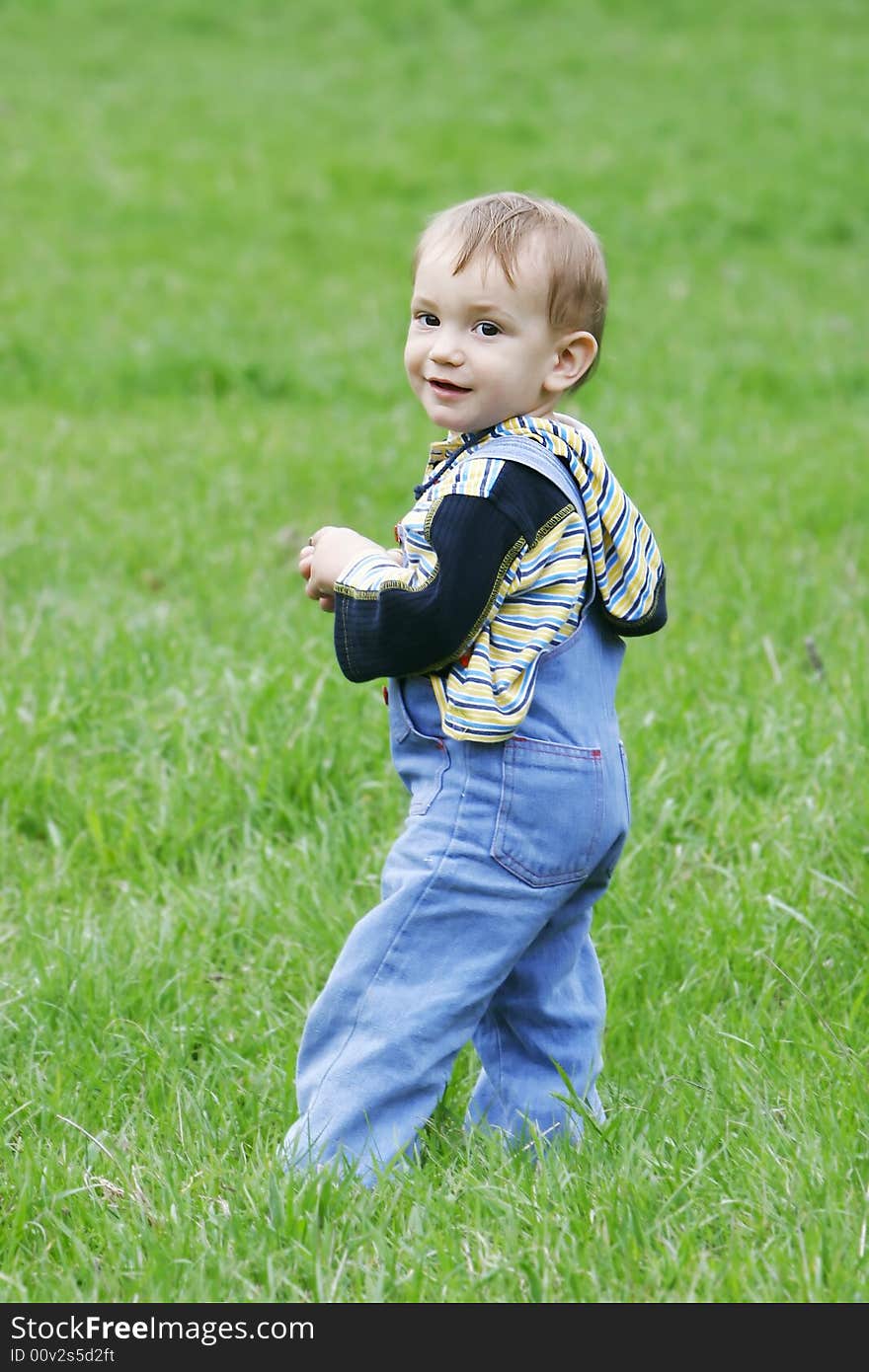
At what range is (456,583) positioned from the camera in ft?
6.81

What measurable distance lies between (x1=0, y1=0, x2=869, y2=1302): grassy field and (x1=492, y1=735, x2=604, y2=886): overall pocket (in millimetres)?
437

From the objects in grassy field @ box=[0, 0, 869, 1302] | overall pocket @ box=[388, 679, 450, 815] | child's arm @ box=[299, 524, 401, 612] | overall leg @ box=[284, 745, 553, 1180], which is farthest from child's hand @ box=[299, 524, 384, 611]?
grassy field @ box=[0, 0, 869, 1302]

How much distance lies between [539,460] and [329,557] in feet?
1.13

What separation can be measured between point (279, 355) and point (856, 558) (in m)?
3.46

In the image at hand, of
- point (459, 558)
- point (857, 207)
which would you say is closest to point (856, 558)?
point (459, 558)

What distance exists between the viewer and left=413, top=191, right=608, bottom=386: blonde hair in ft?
7.01

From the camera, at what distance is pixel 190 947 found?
2996 millimetres

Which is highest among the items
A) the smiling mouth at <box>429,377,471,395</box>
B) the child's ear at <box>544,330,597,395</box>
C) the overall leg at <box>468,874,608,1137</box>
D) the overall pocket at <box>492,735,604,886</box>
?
the child's ear at <box>544,330,597,395</box>


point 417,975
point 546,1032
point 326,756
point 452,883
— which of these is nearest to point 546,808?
point 452,883

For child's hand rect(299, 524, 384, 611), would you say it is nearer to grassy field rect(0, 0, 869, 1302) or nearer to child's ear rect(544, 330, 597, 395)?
child's ear rect(544, 330, 597, 395)

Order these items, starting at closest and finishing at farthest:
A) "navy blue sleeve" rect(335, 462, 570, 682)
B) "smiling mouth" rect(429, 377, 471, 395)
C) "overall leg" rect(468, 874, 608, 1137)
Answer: "navy blue sleeve" rect(335, 462, 570, 682) → "smiling mouth" rect(429, 377, 471, 395) → "overall leg" rect(468, 874, 608, 1137)

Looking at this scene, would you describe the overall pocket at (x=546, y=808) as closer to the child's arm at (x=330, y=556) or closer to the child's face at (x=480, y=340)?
the child's arm at (x=330, y=556)

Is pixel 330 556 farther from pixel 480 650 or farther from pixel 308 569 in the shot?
pixel 480 650

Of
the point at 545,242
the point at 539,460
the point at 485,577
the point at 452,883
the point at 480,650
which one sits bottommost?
the point at 452,883
